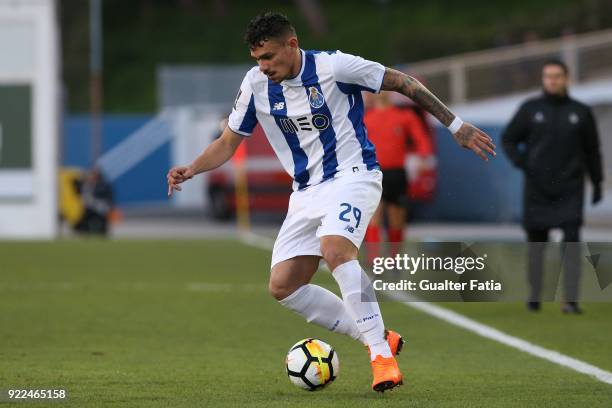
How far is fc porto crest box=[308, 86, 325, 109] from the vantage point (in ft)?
25.0

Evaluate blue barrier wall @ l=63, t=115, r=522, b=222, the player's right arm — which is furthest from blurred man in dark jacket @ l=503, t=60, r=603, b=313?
blue barrier wall @ l=63, t=115, r=522, b=222

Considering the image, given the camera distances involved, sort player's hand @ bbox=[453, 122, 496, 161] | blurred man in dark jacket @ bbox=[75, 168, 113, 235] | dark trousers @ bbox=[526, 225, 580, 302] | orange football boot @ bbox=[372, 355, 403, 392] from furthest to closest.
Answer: blurred man in dark jacket @ bbox=[75, 168, 113, 235] < dark trousers @ bbox=[526, 225, 580, 302] < player's hand @ bbox=[453, 122, 496, 161] < orange football boot @ bbox=[372, 355, 403, 392]

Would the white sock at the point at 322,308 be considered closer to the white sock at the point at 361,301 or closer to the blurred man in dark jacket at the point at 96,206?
the white sock at the point at 361,301

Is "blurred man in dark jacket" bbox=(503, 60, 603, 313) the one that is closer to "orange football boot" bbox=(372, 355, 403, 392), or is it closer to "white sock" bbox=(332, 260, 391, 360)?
"white sock" bbox=(332, 260, 391, 360)

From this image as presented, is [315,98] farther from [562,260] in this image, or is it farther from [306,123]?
[562,260]

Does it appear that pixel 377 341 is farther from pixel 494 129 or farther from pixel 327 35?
pixel 327 35

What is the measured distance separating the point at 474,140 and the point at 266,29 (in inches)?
45.9

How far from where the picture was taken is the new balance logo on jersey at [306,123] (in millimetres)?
7637

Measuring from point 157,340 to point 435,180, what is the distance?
1956 cm

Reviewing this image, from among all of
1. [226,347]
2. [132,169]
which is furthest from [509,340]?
[132,169]

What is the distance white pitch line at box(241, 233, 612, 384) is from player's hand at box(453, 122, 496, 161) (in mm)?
1450

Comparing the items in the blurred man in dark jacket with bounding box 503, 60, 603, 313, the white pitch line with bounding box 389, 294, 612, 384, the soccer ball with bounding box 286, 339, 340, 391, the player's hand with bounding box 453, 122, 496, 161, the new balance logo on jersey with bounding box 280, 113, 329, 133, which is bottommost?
the white pitch line with bounding box 389, 294, 612, 384

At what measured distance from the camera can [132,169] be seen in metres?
47.8

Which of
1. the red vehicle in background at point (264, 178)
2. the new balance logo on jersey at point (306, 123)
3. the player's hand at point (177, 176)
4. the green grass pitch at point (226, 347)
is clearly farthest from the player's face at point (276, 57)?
the red vehicle in background at point (264, 178)
